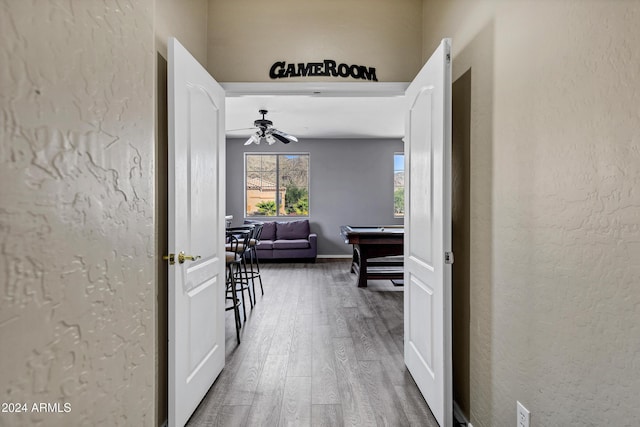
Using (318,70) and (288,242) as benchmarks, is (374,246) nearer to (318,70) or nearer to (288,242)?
(288,242)

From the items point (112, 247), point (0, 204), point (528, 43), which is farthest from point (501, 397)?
point (0, 204)

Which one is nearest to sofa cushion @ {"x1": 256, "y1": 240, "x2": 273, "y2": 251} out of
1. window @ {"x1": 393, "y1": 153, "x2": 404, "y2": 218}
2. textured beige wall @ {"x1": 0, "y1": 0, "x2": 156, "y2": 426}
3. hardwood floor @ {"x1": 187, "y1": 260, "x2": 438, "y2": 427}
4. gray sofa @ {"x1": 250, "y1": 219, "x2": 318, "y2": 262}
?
gray sofa @ {"x1": 250, "y1": 219, "x2": 318, "y2": 262}

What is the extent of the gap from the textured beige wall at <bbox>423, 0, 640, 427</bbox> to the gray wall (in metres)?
6.31

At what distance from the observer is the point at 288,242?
7.40 meters

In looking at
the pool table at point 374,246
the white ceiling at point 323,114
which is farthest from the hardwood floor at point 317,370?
the white ceiling at point 323,114

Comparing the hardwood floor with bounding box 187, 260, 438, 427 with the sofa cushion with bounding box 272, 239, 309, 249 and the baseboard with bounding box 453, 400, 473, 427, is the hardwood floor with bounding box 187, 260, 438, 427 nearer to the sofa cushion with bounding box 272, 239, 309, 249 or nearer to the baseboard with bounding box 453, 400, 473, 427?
the baseboard with bounding box 453, 400, 473, 427

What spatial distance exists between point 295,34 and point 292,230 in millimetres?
5618

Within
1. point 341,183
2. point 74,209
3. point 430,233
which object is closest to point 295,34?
point 430,233

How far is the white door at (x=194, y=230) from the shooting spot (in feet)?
5.60

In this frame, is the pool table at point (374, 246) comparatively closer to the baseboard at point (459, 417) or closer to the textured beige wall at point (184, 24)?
the baseboard at point (459, 417)

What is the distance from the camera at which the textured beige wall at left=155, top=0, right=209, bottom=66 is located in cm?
174

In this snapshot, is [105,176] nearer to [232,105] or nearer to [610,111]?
[610,111]

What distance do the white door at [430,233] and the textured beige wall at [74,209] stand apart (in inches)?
55.0

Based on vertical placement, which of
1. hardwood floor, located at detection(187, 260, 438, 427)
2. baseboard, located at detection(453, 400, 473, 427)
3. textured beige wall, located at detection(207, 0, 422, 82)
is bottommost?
hardwood floor, located at detection(187, 260, 438, 427)
